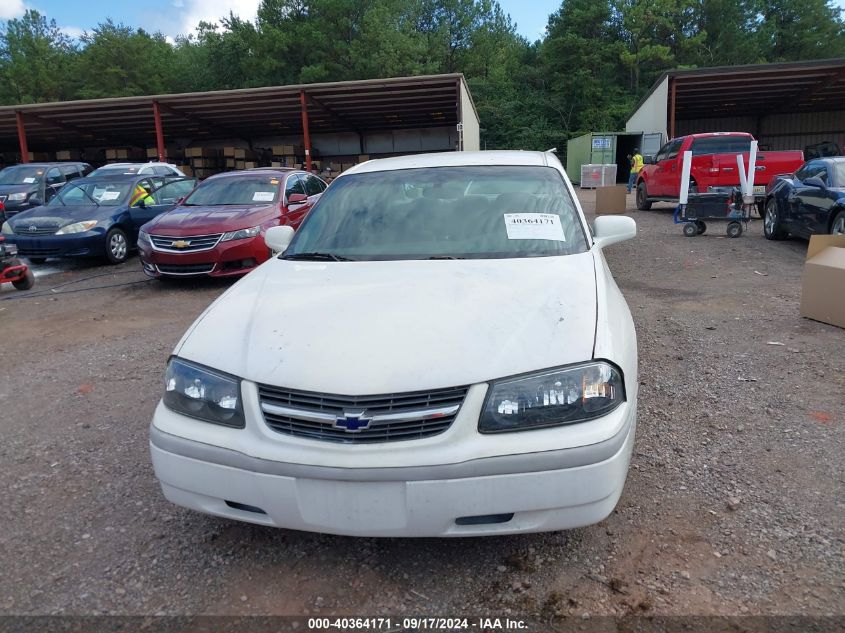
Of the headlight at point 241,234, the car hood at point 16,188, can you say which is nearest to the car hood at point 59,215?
the car hood at point 16,188

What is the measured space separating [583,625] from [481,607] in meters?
0.35

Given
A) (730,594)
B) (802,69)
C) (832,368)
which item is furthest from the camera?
(802,69)

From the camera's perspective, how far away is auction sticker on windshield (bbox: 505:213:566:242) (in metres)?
3.20

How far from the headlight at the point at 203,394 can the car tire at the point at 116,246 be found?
8.98m

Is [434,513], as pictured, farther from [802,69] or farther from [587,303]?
[802,69]

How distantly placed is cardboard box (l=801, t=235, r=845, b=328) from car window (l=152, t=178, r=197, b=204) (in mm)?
10314

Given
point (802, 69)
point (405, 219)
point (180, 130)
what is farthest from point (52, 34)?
point (405, 219)

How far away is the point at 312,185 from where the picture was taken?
10.7 metres

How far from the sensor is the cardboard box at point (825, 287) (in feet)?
17.7

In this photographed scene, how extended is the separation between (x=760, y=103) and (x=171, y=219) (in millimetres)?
29128

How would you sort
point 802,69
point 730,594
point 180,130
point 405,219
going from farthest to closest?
point 180,130
point 802,69
point 405,219
point 730,594

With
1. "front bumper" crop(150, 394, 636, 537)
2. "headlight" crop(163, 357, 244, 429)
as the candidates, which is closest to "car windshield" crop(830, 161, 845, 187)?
"front bumper" crop(150, 394, 636, 537)

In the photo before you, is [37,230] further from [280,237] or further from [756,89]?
[756,89]

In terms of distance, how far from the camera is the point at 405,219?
3455 mm
